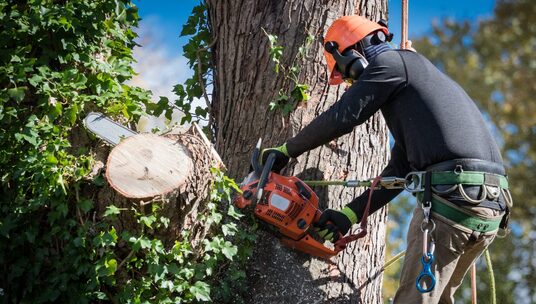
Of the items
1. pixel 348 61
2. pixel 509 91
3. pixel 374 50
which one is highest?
pixel 509 91

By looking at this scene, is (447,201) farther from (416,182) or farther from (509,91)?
(509,91)

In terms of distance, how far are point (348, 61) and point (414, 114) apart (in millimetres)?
536

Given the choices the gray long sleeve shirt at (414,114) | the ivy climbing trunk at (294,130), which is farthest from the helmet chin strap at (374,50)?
the ivy climbing trunk at (294,130)

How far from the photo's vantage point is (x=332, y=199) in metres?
A: 4.14

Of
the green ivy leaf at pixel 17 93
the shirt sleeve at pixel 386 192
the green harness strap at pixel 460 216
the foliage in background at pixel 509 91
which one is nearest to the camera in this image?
the green harness strap at pixel 460 216

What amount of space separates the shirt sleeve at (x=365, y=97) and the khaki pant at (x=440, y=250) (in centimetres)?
61

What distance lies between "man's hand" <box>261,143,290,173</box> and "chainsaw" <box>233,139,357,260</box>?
4 cm

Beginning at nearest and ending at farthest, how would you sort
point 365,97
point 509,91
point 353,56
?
1. point 365,97
2. point 353,56
3. point 509,91

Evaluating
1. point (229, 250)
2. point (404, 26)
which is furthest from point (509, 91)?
point (229, 250)

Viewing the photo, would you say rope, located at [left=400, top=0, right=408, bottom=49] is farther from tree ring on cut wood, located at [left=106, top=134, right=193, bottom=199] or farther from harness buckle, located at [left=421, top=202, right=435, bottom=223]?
tree ring on cut wood, located at [left=106, top=134, right=193, bottom=199]

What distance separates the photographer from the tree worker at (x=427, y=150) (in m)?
3.45

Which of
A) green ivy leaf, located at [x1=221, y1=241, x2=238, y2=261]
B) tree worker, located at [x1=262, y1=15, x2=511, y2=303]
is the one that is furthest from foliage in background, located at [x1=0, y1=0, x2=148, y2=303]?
tree worker, located at [x1=262, y1=15, x2=511, y2=303]

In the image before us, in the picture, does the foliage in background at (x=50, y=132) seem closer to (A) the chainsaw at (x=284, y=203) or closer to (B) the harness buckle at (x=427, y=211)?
(A) the chainsaw at (x=284, y=203)

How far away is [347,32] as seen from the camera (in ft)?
Result: 12.9
